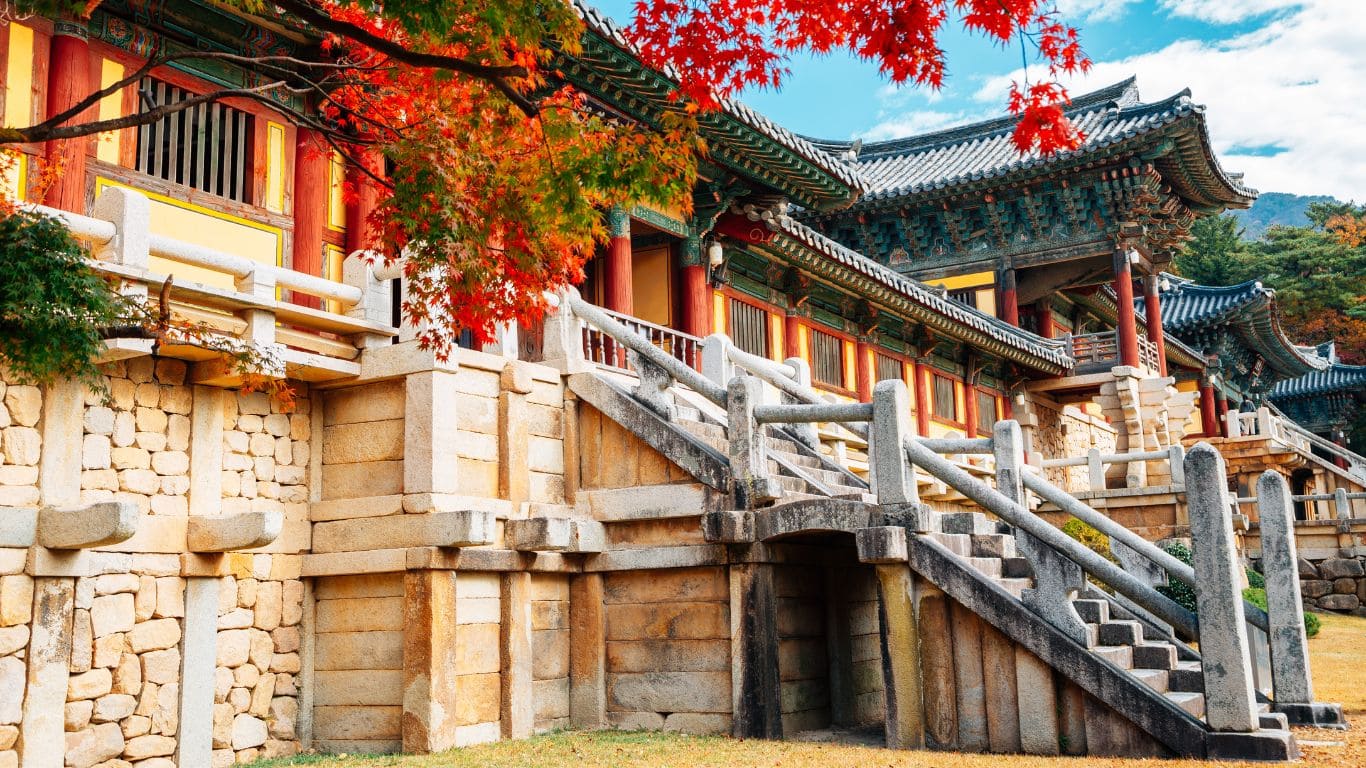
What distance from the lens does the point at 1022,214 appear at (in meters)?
29.8

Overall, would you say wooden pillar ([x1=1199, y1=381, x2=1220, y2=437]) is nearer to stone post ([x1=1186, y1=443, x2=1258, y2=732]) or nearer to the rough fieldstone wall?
the rough fieldstone wall

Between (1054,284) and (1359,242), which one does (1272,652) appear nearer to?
(1054,284)

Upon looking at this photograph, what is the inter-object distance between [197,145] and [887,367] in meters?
15.4

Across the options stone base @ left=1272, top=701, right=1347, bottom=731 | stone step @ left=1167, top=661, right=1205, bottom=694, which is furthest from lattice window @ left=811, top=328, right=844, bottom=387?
stone step @ left=1167, top=661, right=1205, bottom=694

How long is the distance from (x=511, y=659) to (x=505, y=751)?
965 mm

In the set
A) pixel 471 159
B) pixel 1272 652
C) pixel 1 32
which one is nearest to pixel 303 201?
pixel 1 32

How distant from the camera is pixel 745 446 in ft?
34.7

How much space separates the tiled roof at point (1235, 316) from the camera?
39344 mm

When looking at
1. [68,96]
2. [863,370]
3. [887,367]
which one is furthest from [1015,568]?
[887,367]

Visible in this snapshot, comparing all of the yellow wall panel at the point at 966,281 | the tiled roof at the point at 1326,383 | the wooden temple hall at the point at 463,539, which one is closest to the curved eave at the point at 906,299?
the yellow wall panel at the point at 966,281

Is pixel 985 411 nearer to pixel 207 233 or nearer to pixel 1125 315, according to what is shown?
pixel 1125 315

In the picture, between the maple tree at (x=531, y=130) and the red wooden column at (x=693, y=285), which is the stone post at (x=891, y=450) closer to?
the maple tree at (x=531, y=130)

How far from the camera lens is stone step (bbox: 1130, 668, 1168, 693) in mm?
8891

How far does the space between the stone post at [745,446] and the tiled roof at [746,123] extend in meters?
3.24
